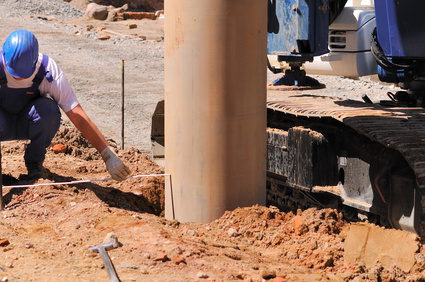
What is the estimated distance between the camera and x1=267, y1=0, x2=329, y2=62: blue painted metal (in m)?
6.45

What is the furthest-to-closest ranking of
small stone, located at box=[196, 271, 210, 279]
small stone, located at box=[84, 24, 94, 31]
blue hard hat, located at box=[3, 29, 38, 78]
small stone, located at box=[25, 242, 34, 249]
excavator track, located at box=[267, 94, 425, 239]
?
small stone, located at box=[84, 24, 94, 31], blue hard hat, located at box=[3, 29, 38, 78], excavator track, located at box=[267, 94, 425, 239], small stone, located at box=[25, 242, 34, 249], small stone, located at box=[196, 271, 210, 279]

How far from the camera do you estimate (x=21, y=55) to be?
5.19m

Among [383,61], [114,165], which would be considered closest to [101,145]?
[114,165]

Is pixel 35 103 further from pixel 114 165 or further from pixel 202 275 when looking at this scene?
pixel 202 275

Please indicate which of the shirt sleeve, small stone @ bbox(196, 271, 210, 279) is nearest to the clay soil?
small stone @ bbox(196, 271, 210, 279)

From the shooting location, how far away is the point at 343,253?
4520 millimetres

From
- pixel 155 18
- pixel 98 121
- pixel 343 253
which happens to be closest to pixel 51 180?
pixel 343 253

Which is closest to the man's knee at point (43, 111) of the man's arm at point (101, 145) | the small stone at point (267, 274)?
the man's arm at point (101, 145)

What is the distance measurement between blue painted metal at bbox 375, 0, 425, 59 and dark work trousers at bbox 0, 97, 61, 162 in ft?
8.53

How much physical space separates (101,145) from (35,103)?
63 cm

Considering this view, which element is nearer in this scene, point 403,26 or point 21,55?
point 21,55

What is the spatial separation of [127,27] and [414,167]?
59.6 feet

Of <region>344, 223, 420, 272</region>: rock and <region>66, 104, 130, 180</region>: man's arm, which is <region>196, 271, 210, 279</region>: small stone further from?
<region>66, 104, 130, 180</region>: man's arm

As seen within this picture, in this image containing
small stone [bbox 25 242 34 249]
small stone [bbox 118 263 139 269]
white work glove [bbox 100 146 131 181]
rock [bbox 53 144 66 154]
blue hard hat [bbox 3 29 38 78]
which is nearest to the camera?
small stone [bbox 118 263 139 269]
